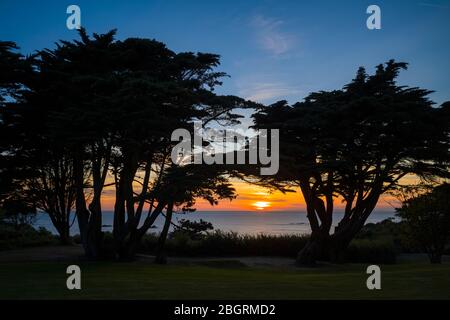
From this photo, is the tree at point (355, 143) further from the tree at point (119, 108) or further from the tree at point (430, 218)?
the tree at point (119, 108)

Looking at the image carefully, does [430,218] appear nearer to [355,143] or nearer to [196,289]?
[355,143]

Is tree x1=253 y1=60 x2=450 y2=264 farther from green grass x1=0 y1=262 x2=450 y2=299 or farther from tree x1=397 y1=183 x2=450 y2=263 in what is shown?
green grass x1=0 y1=262 x2=450 y2=299

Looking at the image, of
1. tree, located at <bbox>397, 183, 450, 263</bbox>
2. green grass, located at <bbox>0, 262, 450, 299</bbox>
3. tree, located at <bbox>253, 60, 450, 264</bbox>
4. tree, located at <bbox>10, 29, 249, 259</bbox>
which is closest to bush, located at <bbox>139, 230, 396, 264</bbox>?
tree, located at <bbox>397, 183, 450, 263</bbox>

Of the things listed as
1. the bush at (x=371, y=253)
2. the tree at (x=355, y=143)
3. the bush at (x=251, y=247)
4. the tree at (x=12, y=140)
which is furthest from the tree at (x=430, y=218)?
the tree at (x=12, y=140)

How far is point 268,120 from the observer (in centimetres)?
2356

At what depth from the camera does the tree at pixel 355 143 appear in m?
21.1

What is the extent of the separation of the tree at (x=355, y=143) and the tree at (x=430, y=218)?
193cm

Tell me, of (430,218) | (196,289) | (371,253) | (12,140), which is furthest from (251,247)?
(196,289)

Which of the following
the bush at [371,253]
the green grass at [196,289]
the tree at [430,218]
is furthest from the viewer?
the bush at [371,253]

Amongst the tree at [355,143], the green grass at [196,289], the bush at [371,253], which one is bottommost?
the bush at [371,253]

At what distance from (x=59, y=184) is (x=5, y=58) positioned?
11268mm

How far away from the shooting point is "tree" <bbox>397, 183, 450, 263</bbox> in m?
23.7

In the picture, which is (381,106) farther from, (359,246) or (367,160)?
(359,246)

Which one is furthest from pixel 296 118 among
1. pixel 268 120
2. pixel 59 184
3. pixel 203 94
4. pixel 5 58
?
pixel 59 184
